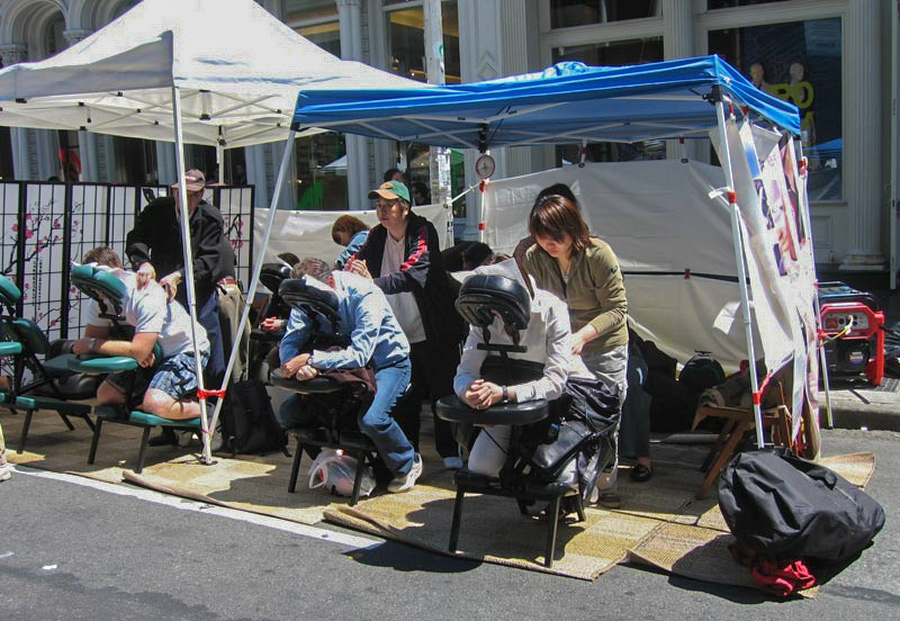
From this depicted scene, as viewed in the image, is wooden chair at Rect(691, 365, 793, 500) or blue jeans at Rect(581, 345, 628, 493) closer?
blue jeans at Rect(581, 345, 628, 493)

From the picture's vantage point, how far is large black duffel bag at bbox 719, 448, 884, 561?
402cm

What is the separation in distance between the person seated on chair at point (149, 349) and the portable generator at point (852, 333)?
192 inches

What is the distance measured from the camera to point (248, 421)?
656 cm

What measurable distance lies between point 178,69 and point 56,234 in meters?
2.89

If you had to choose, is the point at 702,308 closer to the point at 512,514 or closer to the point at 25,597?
the point at 512,514

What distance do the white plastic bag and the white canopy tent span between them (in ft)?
3.41

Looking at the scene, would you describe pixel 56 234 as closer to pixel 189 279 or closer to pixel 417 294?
pixel 189 279

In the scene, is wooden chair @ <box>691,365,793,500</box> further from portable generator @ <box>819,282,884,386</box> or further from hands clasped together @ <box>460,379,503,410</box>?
portable generator @ <box>819,282,884,386</box>

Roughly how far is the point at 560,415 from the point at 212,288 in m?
3.46

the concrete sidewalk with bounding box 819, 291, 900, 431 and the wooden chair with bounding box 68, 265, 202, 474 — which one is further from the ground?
the wooden chair with bounding box 68, 265, 202, 474

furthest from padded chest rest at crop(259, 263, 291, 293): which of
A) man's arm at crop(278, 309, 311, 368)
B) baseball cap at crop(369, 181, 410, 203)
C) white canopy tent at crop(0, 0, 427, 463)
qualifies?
man's arm at crop(278, 309, 311, 368)

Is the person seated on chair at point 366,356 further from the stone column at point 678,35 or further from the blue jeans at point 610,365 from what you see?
the stone column at point 678,35

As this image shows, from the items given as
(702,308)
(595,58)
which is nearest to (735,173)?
(702,308)

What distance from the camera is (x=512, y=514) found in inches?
206
